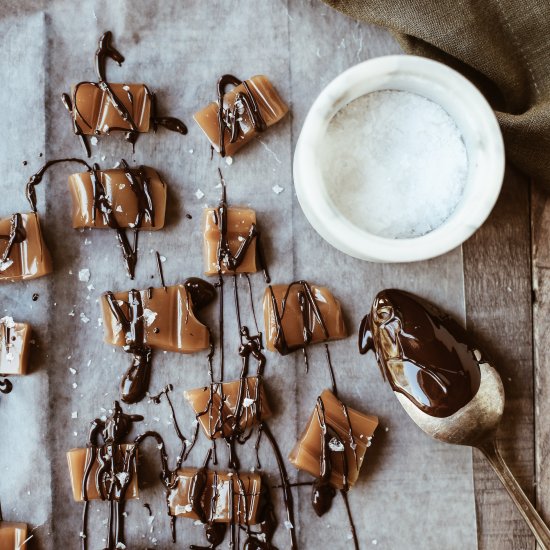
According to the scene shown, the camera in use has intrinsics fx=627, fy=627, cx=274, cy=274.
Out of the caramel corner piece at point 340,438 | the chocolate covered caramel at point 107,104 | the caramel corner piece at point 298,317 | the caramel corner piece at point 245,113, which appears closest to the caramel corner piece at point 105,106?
the chocolate covered caramel at point 107,104

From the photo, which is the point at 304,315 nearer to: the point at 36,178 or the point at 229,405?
the point at 229,405

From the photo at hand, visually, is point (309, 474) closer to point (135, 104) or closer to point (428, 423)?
point (428, 423)

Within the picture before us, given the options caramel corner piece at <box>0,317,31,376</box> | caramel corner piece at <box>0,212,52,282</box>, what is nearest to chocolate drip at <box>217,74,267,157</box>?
caramel corner piece at <box>0,212,52,282</box>

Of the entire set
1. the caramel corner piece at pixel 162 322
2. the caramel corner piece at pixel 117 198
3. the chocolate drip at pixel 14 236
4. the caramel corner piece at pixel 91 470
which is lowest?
the caramel corner piece at pixel 91 470

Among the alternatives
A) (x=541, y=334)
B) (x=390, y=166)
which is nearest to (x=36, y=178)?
(x=390, y=166)

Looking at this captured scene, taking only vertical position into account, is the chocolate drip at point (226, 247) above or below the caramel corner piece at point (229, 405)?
above

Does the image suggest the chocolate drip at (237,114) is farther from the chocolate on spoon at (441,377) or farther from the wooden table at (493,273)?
the chocolate on spoon at (441,377)
